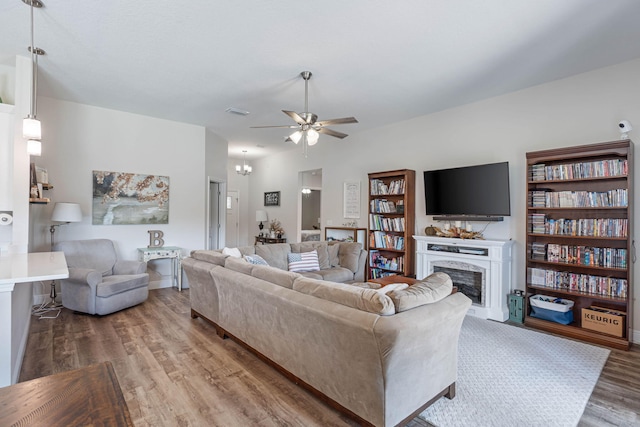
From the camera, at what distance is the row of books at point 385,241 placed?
17.4 feet

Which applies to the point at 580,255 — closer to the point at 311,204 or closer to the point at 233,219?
the point at 311,204

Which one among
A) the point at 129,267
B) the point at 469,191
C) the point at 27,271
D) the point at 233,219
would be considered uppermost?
the point at 469,191

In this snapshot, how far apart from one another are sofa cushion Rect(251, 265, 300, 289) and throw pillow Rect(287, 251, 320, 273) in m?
1.75

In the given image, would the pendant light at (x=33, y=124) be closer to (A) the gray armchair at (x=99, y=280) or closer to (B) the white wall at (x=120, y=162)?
(B) the white wall at (x=120, y=162)

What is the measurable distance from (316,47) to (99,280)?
3726 millimetres

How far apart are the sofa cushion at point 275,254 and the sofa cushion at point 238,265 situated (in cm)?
122

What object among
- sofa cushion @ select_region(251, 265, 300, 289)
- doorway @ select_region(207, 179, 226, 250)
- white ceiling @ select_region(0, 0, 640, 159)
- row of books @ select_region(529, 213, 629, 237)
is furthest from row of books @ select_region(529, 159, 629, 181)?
doorway @ select_region(207, 179, 226, 250)

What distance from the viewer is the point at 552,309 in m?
3.69

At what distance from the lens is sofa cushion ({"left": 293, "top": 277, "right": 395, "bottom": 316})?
5.98 ft

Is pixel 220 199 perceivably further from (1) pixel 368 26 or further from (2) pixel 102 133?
(1) pixel 368 26

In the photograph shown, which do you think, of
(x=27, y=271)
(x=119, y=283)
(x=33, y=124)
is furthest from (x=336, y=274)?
(x=33, y=124)

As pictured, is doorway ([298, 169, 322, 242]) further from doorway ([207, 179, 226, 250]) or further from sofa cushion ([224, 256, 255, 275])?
sofa cushion ([224, 256, 255, 275])

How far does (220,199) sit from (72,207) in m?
3.02

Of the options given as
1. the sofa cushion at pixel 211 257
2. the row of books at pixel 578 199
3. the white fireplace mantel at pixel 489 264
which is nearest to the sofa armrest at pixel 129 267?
the sofa cushion at pixel 211 257
